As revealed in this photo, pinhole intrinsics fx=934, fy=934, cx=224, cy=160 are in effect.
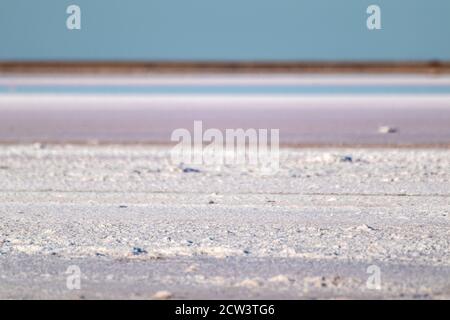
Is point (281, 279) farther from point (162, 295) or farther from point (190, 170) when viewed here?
point (190, 170)

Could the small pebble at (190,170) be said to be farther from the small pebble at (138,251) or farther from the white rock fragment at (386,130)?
the white rock fragment at (386,130)

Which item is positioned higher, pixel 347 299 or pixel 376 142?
pixel 376 142

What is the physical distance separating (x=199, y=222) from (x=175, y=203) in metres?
1.14

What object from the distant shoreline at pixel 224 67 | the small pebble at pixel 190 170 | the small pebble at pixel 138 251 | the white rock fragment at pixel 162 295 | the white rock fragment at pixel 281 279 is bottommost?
the white rock fragment at pixel 162 295

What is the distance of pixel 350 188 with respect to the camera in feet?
32.9

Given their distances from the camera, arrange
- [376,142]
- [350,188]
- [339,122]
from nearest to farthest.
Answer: [350,188]
[376,142]
[339,122]

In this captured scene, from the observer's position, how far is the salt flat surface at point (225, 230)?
5.85 meters

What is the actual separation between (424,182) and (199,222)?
3.63 meters

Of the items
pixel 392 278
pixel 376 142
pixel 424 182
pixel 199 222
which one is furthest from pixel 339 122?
pixel 392 278

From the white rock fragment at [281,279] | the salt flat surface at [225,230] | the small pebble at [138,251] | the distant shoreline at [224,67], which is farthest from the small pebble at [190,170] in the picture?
the distant shoreline at [224,67]

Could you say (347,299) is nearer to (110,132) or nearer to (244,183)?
(244,183)
